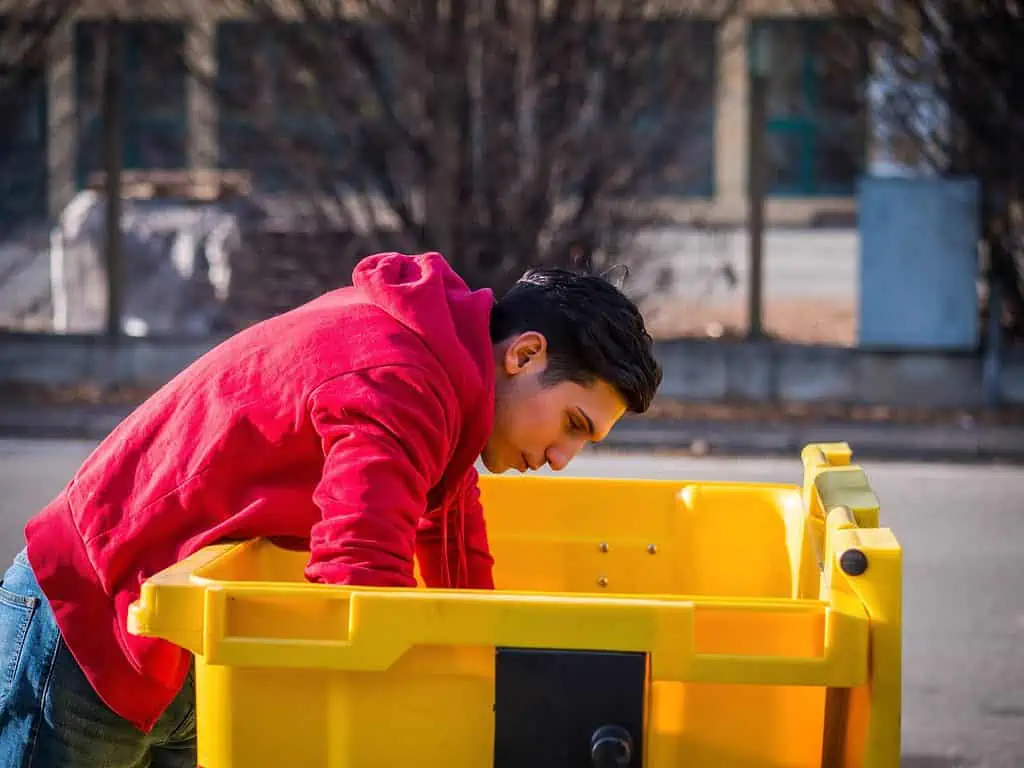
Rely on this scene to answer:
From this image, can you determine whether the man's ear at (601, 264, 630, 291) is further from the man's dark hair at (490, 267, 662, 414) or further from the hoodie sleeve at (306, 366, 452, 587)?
the hoodie sleeve at (306, 366, 452, 587)

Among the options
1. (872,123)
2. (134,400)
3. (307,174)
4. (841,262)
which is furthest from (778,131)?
(134,400)

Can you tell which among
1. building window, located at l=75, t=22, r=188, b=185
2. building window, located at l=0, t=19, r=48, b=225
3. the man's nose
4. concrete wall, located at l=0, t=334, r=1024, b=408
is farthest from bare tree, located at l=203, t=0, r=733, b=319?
the man's nose

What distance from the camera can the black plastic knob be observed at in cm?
193

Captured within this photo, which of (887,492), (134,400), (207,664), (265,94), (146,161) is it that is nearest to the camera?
(207,664)

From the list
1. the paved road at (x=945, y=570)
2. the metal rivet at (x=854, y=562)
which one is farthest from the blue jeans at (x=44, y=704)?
the paved road at (x=945, y=570)

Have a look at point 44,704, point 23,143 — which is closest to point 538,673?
point 44,704

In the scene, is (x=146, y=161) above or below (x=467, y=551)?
above

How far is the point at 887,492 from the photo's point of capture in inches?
338

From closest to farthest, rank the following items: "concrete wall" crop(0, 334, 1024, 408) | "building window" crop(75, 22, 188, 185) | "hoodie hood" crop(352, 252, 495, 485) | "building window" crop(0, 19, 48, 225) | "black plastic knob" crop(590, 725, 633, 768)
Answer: "black plastic knob" crop(590, 725, 633, 768) → "hoodie hood" crop(352, 252, 495, 485) → "concrete wall" crop(0, 334, 1024, 408) → "building window" crop(75, 22, 188, 185) → "building window" crop(0, 19, 48, 225)

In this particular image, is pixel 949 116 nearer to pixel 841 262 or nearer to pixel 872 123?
pixel 872 123

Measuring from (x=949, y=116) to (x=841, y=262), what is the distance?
34.2 feet

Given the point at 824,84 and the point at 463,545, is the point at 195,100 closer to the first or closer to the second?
the point at 824,84

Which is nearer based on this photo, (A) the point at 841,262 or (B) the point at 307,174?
(B) the point at 307,174

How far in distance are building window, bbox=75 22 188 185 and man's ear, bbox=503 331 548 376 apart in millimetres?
10473
